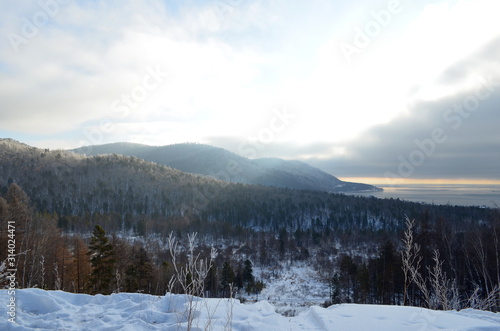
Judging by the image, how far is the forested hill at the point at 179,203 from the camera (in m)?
86.4

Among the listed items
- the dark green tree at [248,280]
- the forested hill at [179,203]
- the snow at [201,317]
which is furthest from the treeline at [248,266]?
the forested hill at [179,203]

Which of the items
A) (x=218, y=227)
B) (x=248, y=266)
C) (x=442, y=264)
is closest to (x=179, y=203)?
(x=218, y=227)

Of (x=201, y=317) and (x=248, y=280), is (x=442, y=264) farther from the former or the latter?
(x=248, y=280)

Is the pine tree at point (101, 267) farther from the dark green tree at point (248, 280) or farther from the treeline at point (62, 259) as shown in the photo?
the dark green tree at point (248, 280)

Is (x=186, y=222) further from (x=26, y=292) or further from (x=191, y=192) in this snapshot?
(x=26, y=292)

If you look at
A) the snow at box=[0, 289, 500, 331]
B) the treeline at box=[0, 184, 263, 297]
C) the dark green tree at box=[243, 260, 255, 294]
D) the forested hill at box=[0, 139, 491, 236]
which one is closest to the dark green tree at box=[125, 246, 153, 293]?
the treeline at box=[0, 184, 263, 297]

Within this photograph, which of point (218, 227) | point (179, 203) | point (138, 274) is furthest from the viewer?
point (179, 203)

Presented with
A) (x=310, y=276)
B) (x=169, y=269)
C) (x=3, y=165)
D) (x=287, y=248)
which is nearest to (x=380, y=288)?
(x=169, y=269)

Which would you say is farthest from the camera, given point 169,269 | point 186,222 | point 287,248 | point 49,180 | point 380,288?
A: point 49,180

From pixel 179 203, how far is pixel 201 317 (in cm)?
10401

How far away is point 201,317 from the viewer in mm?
4770

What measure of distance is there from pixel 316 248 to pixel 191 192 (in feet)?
200

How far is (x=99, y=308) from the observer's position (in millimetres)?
5316

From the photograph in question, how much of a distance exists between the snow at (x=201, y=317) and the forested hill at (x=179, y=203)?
72949mm
